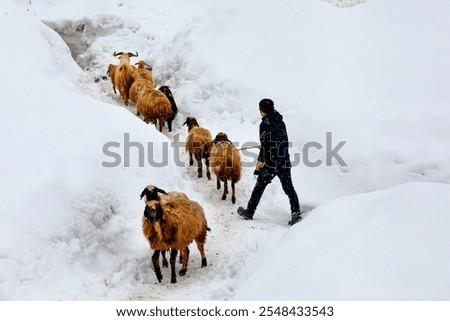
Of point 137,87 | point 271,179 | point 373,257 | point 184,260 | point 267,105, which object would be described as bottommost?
point 184,260

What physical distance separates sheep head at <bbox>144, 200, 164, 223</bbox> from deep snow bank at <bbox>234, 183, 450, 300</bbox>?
1703mm

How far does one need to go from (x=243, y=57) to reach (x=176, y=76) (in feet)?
6.61

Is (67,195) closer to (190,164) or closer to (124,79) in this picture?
(190,164)

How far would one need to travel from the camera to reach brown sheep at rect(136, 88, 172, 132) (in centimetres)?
1038

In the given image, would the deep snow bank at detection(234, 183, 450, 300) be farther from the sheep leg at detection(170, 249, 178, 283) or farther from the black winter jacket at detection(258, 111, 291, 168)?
the black winter jacket at detection(258, 111, 291, 168)

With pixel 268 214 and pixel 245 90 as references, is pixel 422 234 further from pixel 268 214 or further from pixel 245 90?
pixel 245 90

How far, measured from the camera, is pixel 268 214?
8023mm

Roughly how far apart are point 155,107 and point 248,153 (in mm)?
→ 2539

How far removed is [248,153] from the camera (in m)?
9.62

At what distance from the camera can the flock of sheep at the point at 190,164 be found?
18.6 ft

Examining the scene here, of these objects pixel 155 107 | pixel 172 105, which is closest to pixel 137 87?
pixel 172 105

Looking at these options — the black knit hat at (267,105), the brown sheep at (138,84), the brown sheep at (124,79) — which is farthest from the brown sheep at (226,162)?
the brown sheep at (124,79)

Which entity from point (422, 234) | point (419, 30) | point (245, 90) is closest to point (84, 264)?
point (422, 234)

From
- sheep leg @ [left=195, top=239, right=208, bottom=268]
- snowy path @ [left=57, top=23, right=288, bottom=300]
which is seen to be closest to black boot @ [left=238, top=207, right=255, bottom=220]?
snowy path @ [left=57, top=23, right=288, bottom=300]
